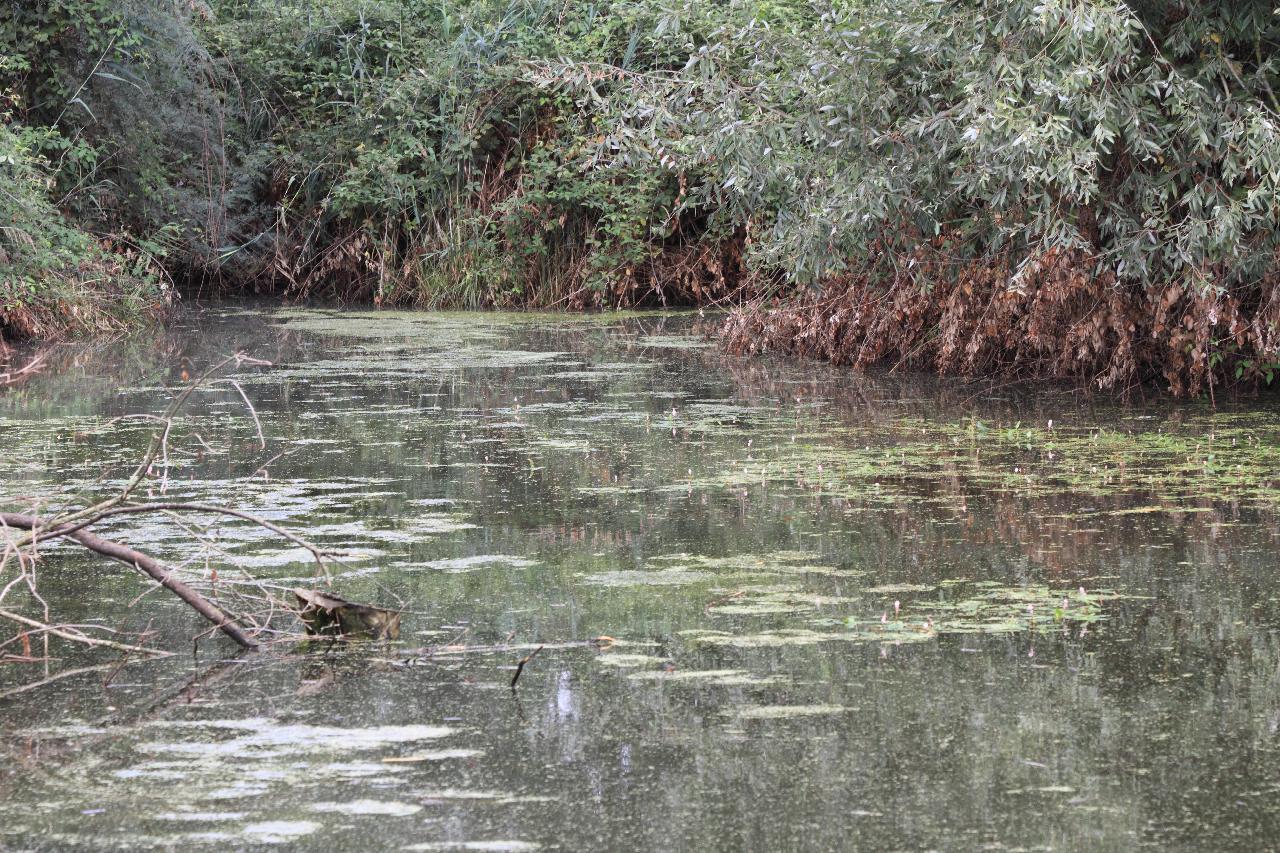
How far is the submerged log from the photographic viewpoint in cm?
380

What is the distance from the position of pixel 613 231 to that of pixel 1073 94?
753cm

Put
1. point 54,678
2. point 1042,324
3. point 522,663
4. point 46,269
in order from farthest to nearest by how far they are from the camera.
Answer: point 46,269 → point 1042,324 → point 54,678 → point 522,663

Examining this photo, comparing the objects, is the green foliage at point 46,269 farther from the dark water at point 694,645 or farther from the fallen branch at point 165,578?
the fallen branch at point 165,578

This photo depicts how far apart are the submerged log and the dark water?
0.09 m

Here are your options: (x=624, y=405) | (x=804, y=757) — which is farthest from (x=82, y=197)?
(x=804, y=757)

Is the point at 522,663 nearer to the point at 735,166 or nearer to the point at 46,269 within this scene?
the point at 735,166

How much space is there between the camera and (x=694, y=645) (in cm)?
371

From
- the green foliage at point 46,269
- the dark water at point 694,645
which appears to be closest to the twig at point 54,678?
the dark water at point 694,645

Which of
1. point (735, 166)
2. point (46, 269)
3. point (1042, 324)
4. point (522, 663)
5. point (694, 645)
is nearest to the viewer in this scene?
point (522, 663)

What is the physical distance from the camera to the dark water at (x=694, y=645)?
2.72m

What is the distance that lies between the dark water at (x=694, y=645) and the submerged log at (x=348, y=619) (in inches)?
3.6

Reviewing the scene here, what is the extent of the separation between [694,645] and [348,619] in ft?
2.59

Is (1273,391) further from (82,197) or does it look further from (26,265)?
(82,197)

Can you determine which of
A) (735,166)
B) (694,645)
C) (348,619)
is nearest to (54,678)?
(348,619)
